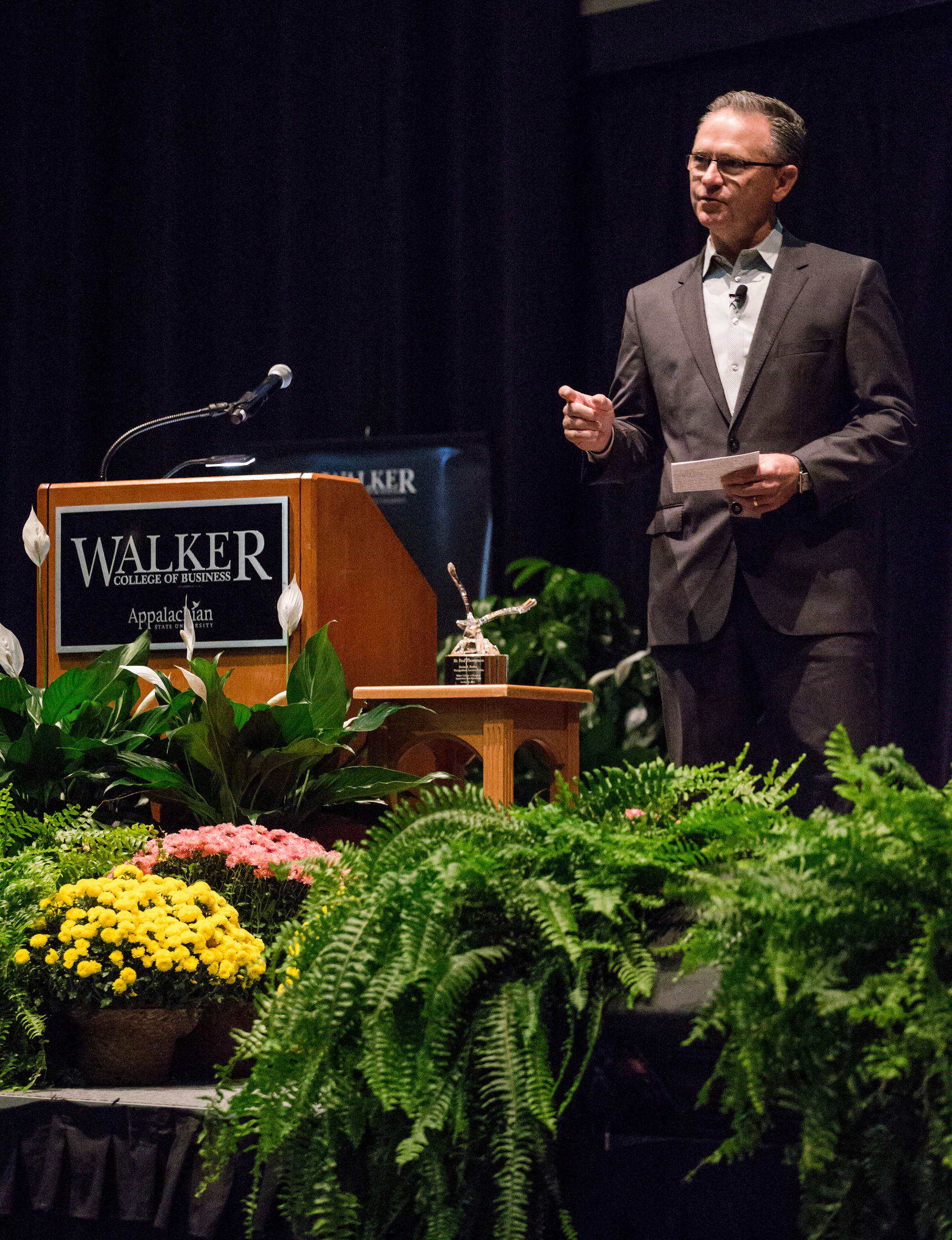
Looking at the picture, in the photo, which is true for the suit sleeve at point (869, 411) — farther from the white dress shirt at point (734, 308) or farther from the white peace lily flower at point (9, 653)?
the white peace lily flower at point (9, 653)

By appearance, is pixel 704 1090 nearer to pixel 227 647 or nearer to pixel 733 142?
pixel 227 647

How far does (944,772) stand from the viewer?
159 inches

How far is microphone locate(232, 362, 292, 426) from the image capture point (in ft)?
9.05

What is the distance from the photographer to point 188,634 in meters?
2.31

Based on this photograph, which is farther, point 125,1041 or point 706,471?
point 706,471

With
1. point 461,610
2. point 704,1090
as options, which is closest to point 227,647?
point 704,1090

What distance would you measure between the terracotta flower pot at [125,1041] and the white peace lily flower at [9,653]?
72cm

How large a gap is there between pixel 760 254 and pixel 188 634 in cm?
130

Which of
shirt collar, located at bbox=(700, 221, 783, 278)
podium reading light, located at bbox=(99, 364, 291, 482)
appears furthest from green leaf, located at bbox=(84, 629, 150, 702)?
shirt collar, located at bbox=(700, 221, 783, 278)

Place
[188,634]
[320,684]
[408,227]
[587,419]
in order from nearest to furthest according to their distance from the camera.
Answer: [320,684]
[188,634]
[587,419]
[408,227]

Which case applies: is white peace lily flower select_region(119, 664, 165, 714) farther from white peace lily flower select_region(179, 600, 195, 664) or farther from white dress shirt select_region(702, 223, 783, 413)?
white dress shirt select_region(702, 223, 783, 413)

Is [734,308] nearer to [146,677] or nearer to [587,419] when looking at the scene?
[587,419]

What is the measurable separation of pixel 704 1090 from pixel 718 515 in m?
1.76

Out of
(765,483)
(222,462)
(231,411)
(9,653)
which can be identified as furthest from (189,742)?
(765,483)
